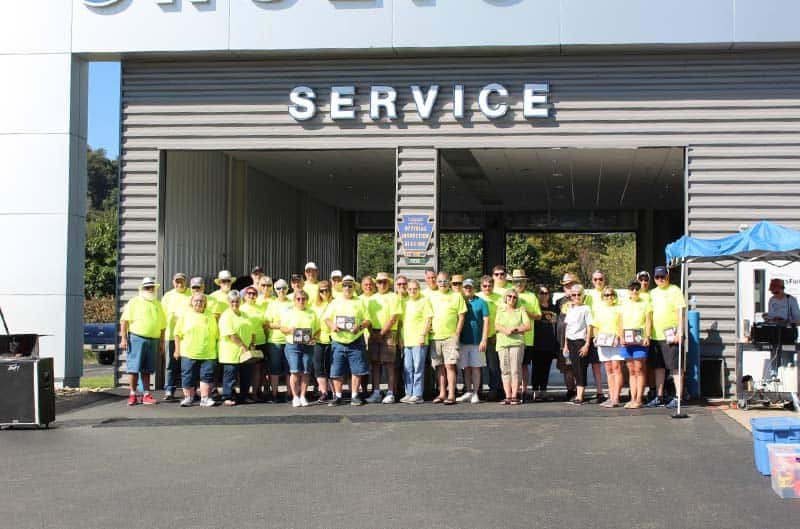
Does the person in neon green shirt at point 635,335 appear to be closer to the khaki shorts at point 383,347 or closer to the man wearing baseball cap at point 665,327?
the man wearing baseball cap at point 665,327

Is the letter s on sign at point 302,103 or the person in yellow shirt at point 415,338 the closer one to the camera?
the person in yellow shirt at point 415,338

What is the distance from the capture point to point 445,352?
13.6m

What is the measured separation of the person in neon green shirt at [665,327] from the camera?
508 inches

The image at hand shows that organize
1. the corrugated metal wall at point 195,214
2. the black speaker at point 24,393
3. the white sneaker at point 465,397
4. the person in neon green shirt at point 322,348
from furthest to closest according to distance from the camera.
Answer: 1. the corrugated metal wall at point 195,214
2. the white sneaker at point 465,397
3. the person in neon green shirt at point 322,348
4. the black speaker at point 24,393

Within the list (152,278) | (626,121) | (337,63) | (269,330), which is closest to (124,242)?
(152,278)

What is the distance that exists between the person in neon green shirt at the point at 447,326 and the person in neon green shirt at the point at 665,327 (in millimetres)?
2477

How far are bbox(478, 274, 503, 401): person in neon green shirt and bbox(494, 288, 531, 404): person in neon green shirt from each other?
0.29 m

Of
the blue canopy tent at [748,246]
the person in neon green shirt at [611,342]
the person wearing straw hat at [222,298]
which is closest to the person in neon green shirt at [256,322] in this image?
the person wearing straw hat at [222,298]

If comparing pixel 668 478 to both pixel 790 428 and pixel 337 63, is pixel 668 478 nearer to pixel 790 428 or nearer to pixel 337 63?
pixel 790 428

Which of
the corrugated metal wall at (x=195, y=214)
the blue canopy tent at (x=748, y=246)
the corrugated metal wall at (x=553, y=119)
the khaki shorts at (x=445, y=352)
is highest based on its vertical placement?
the corrugated metal wall at (x=553, y=119)

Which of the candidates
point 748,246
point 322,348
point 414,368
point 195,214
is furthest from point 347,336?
point 195,214

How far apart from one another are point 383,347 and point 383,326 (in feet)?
1.00

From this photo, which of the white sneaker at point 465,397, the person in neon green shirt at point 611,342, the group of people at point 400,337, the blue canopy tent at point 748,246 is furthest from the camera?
the white sneaker at point 465,397

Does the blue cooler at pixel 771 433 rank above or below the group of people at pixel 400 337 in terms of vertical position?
below
